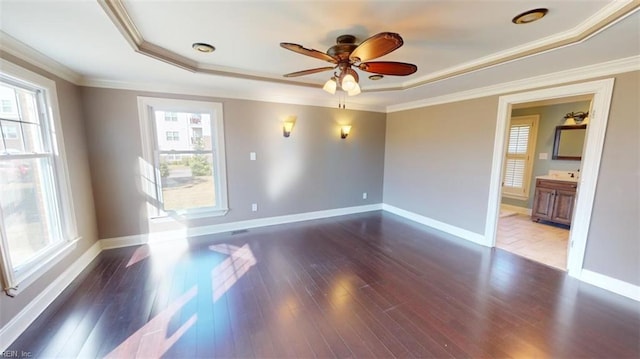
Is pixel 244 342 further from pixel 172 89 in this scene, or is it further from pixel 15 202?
pixel 172 89

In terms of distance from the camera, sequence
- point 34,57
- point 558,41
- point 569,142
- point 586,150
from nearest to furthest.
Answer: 1. point 558,41
2. point 34,57
3. point 586,150
4. point 569,142

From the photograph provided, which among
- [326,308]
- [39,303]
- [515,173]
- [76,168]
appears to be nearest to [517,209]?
[515,173]

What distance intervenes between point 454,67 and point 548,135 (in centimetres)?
370

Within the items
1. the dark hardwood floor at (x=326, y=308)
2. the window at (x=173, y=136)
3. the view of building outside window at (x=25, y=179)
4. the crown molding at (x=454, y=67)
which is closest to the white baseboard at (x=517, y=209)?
the dark hardwood floor at (x=326, y=308)

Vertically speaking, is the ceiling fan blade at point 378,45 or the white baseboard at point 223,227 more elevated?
the ceiling fan blade at point 378,45

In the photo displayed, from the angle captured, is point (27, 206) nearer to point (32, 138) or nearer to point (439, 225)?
point (32, 138)

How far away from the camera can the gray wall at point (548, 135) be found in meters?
4.65

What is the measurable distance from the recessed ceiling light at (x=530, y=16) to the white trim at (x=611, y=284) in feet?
8.99

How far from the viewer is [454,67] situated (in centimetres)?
285

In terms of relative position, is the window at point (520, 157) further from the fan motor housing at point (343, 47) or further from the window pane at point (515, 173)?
the fan motor housing at point (343, 47)

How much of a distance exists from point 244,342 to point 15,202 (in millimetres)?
2267

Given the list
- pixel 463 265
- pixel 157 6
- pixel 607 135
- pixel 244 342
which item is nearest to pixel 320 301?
pixel 244 342

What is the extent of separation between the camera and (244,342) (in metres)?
1.82

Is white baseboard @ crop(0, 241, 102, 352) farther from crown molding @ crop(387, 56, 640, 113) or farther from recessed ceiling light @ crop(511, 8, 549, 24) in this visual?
crown molding @ crop(387, 56, 640, 113)
